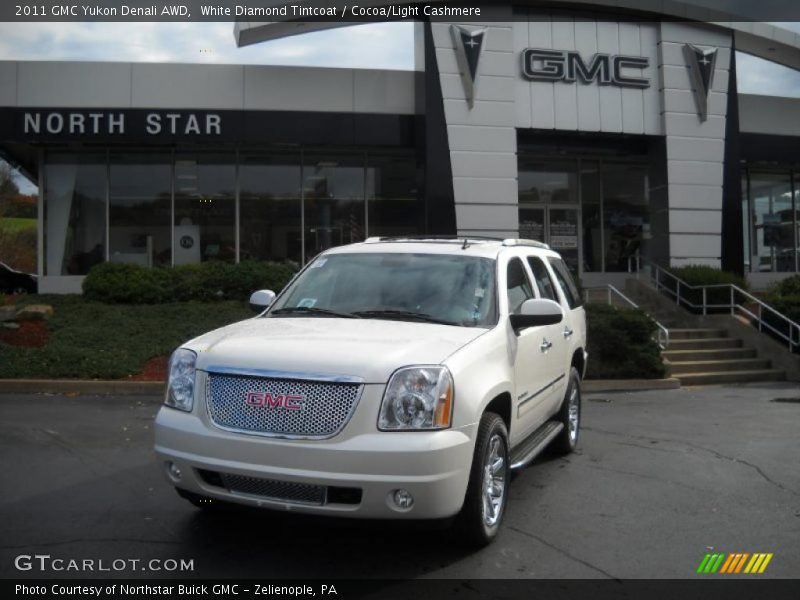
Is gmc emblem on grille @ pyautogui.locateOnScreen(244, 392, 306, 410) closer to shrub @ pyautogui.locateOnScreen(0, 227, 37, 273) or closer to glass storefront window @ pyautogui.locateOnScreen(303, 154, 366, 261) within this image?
glass storefront window @ pyautogui.locateOnScreen(303, 154, 366, 261)

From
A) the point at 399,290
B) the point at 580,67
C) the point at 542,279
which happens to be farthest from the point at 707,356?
the point at 399,290

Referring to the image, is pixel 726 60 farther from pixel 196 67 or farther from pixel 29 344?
pixel 29 344

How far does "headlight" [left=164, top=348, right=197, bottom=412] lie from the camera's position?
4.37m

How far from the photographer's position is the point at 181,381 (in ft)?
14.6

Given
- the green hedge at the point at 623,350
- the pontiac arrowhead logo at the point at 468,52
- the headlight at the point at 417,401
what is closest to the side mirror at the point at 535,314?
the headlight at the point at 417,401

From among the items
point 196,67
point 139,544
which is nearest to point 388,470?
point 139,544

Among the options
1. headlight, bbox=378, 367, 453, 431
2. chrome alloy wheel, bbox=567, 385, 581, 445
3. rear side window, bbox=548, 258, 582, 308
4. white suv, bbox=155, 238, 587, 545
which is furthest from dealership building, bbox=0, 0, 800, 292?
headlight, bbox=378, 367, 453, 431

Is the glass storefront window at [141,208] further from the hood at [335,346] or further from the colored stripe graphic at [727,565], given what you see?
the colored stripe graphic at [727,565]

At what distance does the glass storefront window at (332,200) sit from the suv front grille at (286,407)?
14.9 m

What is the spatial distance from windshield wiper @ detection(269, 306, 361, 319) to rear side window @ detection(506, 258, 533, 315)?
1.17 meters

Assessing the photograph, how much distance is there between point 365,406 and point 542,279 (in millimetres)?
3097

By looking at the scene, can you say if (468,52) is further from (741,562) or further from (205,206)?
(741,562)

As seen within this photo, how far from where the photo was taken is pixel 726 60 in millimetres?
18719

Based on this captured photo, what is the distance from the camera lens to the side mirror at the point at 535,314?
510cm
